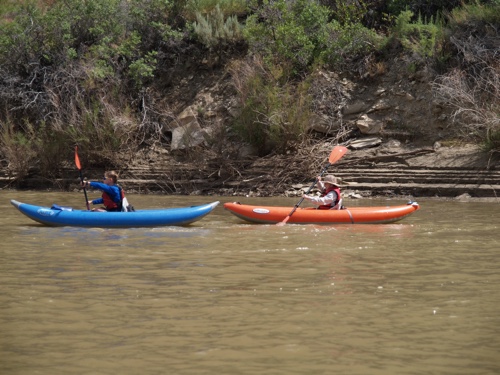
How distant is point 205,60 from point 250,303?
16322mm

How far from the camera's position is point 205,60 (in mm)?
23000

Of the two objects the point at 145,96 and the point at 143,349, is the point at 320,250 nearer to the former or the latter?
the point at 143,349

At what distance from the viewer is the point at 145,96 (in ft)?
72.0

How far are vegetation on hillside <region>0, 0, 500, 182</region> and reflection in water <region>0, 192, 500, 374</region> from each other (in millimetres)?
7797

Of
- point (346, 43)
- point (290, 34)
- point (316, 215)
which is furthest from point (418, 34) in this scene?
point (316, 215)

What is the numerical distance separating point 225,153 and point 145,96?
3432 mm

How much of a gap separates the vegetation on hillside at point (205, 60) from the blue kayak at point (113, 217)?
6393 millimetres

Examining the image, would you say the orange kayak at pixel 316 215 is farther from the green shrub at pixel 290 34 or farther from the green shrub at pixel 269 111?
the green shrub at pixel 290 34

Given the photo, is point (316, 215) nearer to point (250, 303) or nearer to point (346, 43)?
point (250, 303)

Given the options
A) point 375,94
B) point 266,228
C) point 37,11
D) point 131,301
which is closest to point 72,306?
point 131,301

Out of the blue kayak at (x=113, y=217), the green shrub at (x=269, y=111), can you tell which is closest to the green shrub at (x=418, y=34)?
the green shrub at (x=269, y=111)

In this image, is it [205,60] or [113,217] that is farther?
[205,60]

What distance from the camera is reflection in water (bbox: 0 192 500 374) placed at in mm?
5707

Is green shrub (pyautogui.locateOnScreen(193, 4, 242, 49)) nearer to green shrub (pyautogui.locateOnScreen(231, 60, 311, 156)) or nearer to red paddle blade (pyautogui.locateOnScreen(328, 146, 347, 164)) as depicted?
green shrub (pyautogui.locateOnScreen(231, 60, 311, 156))
